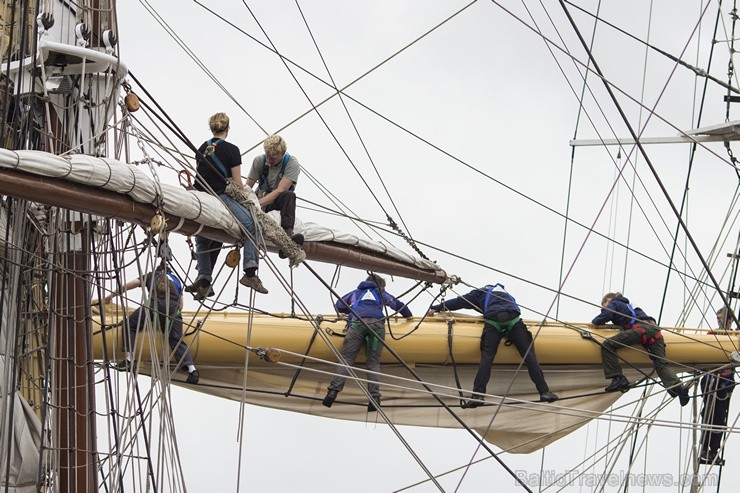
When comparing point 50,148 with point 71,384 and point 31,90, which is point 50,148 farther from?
point 71,384

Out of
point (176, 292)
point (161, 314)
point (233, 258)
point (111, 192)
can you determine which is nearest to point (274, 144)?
point (233, 258)

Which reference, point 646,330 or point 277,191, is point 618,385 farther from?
point 277,191

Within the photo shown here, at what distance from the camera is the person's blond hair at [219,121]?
18688 millimetres

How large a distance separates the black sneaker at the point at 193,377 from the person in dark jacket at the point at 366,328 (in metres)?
1.14

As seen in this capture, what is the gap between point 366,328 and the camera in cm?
2122

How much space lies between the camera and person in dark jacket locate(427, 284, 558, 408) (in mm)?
22083

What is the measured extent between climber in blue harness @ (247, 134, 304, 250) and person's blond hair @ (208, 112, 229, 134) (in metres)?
0.51

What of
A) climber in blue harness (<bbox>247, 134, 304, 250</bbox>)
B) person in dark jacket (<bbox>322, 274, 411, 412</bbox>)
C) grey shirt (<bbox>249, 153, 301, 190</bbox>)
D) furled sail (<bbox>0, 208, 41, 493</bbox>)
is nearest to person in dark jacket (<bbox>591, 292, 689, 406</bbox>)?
person in dark jacket (<bbox>322, 274, 411, 412</bbox>)

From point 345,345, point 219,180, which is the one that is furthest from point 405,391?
point 219,180

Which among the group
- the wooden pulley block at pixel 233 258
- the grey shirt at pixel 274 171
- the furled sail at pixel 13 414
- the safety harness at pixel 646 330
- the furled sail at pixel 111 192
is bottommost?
the furled sail at pixel 13 414

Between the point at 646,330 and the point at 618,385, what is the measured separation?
2.23ft

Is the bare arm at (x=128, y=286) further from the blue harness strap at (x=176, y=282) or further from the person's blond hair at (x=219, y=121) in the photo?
the person's blond hair at (x=219, y=121)

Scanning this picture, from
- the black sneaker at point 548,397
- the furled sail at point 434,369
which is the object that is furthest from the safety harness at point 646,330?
the black sneaker at point 548,397

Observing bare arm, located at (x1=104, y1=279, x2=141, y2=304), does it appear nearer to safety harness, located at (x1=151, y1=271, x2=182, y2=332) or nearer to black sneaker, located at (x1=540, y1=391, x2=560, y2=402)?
safety harness, located at (x1=151, y1=271, x2=182, y2=332)
